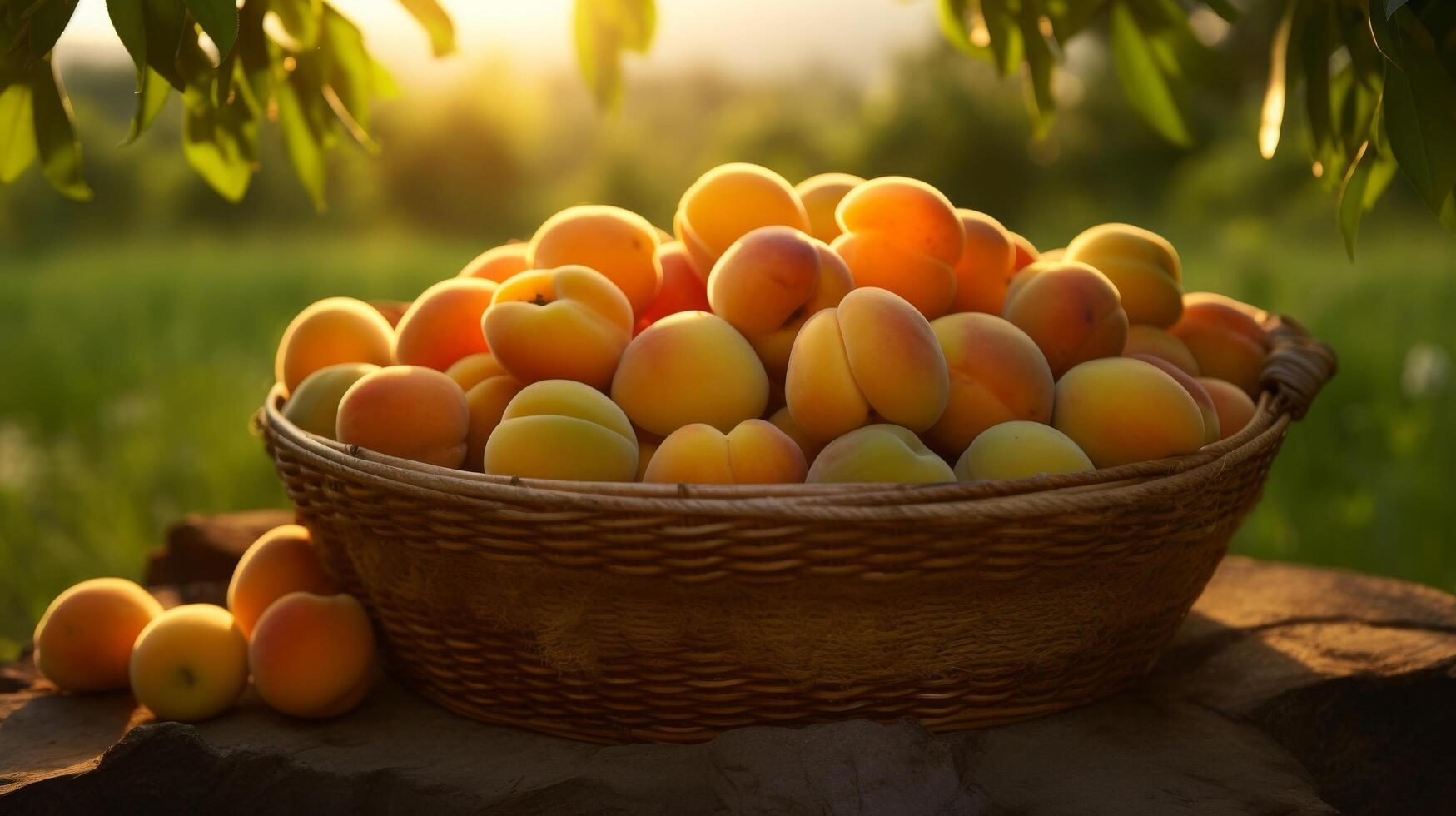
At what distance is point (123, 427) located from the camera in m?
3.23

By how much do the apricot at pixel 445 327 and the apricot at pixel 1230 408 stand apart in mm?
912

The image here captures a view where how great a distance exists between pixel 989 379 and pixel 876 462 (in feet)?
0.66

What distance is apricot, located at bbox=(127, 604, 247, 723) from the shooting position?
1370 millimetres

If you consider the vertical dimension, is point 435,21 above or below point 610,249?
above

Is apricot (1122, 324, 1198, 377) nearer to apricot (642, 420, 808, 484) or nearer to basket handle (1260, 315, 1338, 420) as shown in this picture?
basket handle (1260, 315, 1338, 420)

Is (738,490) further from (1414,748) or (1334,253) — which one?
(1334,253)

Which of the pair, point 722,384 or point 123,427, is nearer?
point 722,384

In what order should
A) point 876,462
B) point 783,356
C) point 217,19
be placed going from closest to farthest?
point 217,19 < point 876,462 < point 783,356

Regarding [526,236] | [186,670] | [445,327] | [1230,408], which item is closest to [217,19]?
[445,327]

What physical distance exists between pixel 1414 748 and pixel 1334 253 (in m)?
4.29

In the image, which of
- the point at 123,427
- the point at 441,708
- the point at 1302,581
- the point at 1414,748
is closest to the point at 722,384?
the point at 441,708

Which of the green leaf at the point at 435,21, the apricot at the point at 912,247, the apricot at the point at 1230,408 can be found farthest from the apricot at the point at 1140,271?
the green leaf at the point at 435,21

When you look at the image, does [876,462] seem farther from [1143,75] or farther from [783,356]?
[1143,75]

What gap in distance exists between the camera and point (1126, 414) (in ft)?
4.10
